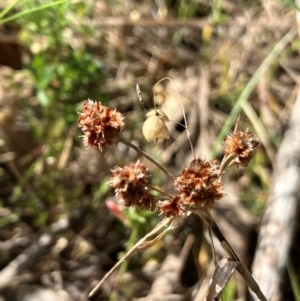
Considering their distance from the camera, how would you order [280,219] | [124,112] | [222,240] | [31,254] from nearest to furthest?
[222,240] → [280,219] → [31,254] → [124,112]

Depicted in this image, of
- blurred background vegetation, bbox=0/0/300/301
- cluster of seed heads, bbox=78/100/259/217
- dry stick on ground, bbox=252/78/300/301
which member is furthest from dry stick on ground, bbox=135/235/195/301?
cluster of seed heads, bbox=78/100/259/217

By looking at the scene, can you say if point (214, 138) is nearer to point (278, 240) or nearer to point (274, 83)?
point (274, 83)

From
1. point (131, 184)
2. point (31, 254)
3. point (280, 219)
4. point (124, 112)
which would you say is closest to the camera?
point (131, 184)

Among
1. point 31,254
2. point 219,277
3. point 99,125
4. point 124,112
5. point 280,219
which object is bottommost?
point 219,277

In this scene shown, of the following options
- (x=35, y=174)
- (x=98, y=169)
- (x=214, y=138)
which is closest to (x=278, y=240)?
(x=214, y=138)

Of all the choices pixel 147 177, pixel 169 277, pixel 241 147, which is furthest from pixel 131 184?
pixel 169 277

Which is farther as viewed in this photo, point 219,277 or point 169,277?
point 169,277

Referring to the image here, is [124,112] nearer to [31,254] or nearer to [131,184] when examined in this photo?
[31,254]

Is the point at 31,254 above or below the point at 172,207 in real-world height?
above
